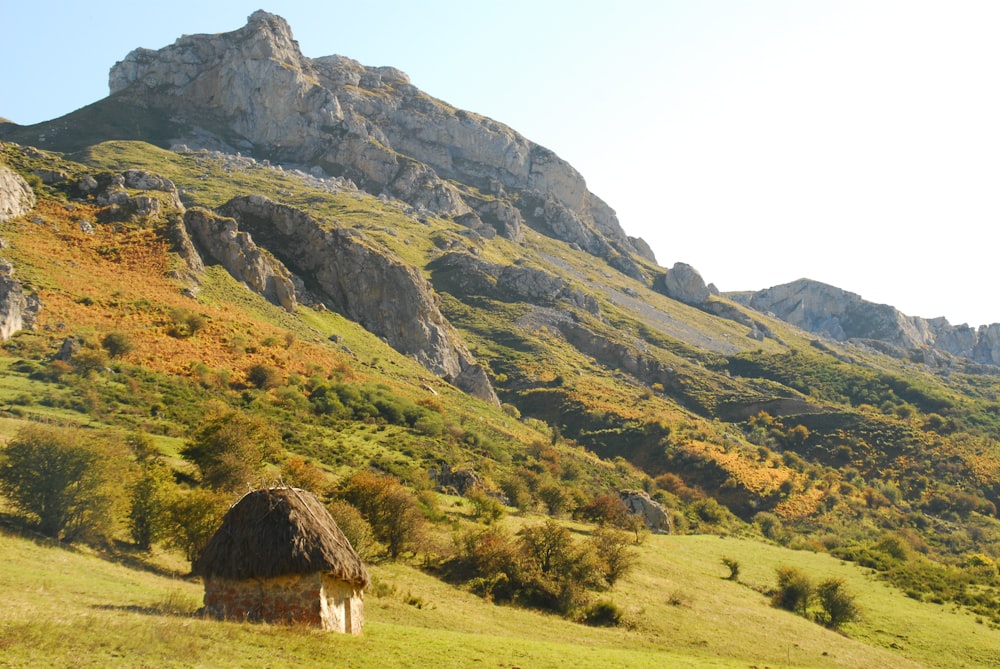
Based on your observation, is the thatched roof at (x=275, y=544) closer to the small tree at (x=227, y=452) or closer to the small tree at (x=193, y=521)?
the small tree at (x=193, y=521)

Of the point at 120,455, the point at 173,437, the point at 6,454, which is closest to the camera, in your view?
the point at 6,454

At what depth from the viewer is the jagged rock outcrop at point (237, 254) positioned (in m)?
76.3

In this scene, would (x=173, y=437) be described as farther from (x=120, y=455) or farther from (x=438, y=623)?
(x=438, y=623)

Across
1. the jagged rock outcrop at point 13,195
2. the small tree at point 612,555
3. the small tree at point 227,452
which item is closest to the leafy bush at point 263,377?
the small tree at point 227,452

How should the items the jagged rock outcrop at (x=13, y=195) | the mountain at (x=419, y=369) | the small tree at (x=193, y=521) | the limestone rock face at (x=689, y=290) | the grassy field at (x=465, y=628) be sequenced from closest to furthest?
the grassy field at (x=465, y=628) < the small tree at (x=193, y=521) < the mountain at (x=419, y=369) < the jagged rock outcrop at (x=13, y=195) < the limestone rock face at (x=689, y=290)

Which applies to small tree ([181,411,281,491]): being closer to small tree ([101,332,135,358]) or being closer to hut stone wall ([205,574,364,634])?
hut stone wall ([205,574,364,634])

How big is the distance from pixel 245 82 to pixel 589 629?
599ft

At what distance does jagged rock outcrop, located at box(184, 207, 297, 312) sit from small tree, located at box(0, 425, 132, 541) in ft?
181

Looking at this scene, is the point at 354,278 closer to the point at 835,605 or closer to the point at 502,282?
the point at 502,282

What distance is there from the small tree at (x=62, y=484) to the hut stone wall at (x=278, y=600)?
7979mm

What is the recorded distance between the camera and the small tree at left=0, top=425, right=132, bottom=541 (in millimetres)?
22234

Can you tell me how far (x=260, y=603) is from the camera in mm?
17188

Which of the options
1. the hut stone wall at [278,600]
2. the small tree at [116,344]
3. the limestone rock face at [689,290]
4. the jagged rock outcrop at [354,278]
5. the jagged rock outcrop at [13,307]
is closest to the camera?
the hut stone wall at [278,600]

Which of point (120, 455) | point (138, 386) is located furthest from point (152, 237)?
point (120, 455)
